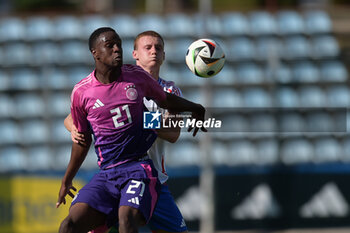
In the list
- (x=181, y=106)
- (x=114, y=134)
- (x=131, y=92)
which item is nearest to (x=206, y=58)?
(x=181, y=106)

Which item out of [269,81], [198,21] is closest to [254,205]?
[269,81]

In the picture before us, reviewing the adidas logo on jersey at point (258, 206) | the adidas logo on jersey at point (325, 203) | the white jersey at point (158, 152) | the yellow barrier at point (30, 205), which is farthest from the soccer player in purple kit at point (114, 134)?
the adidas logo on jersey at point (325, 203)

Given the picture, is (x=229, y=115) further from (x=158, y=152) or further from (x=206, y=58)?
(x=158, y=152)

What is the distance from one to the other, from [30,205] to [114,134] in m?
6.55

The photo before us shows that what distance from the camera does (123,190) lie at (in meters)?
4.98

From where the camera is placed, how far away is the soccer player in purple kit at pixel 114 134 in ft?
16.2

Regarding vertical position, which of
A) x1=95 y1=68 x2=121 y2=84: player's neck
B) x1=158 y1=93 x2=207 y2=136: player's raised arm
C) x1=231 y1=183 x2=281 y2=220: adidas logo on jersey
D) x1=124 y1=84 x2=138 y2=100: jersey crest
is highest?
x1=95 y1=68 x2=121 y2=84: player's neck

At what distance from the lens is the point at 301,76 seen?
13.9 m

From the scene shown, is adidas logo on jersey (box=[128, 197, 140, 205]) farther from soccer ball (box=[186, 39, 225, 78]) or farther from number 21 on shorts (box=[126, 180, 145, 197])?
soccer ball (box=[186, 39, 225, 78])

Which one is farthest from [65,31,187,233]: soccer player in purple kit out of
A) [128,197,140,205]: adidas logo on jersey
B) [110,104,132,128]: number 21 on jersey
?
[128,197,140,205]: adidas logo on jersey

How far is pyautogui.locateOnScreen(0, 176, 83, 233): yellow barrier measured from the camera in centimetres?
1100

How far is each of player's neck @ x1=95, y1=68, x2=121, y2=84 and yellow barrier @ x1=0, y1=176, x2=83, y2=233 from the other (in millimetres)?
6202

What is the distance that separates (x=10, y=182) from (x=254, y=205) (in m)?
4.30

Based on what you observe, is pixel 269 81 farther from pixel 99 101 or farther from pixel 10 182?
pixel 99 101
